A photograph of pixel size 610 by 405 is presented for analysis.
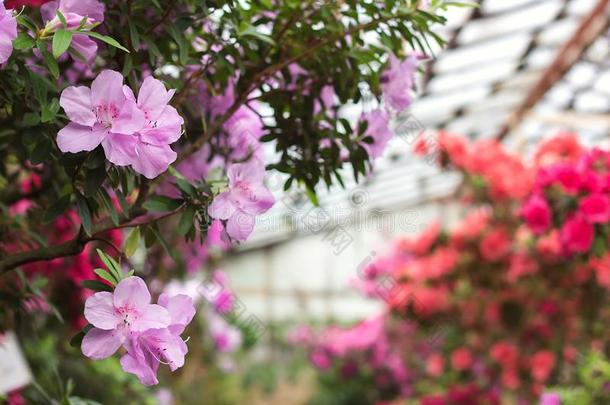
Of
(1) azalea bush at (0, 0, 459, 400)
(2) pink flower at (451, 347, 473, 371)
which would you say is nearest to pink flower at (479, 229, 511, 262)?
(2) pink flower at (451, 347, 473, 371)

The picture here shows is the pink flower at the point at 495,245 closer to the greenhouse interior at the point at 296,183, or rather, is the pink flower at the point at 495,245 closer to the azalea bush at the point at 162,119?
the greenhouse interior at the point at 296,183

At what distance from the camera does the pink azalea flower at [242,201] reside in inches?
36.1

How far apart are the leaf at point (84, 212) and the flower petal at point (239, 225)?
A: 163mm

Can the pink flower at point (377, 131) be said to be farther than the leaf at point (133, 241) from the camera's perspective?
Yes

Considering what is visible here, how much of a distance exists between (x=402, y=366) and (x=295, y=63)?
19.4 feet

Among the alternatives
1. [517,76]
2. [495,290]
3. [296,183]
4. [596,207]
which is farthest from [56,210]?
[517,76]

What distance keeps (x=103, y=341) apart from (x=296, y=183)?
0.52m

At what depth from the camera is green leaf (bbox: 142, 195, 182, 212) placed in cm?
92

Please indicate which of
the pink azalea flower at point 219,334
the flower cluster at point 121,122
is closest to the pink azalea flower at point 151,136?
the flower cluster at point 121,122

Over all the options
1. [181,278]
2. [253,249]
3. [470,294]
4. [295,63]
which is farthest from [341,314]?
[295,63]

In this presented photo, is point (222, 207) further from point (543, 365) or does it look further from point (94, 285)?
point (543, 365)

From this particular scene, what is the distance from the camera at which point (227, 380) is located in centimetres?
676

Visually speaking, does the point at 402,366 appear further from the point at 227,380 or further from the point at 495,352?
the point at 495,352

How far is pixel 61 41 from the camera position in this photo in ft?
2.44
